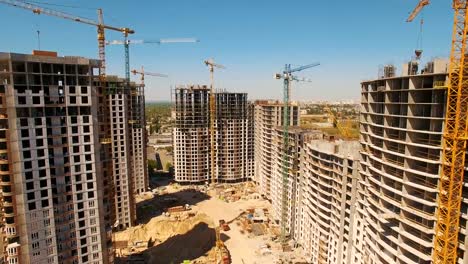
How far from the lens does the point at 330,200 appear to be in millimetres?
53062

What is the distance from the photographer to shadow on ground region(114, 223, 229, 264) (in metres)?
64.5

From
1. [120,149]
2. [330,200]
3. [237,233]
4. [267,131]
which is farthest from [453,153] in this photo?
[120,149]

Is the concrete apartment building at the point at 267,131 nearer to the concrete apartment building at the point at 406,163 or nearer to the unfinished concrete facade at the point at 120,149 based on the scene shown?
the unfinished concrete facade at the point at 120,149

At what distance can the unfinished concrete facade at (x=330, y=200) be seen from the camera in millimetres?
47219

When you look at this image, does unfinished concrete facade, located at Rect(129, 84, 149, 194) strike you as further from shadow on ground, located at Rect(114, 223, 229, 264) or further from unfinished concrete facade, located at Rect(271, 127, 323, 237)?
unfinished concrete facade, located at Rect(271, 127, 323, 237)

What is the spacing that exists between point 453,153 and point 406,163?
5391 mm

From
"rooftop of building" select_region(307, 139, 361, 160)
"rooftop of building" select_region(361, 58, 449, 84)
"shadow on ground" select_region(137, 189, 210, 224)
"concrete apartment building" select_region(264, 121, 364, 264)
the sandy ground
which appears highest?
"rooftop of building" select_region(361, 58, 449, 84)

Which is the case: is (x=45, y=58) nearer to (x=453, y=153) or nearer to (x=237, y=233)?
(x=453, y=153)

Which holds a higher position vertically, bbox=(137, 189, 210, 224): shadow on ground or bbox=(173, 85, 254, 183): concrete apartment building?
bbox=(173, 85, 254, 183): concrete apartment building

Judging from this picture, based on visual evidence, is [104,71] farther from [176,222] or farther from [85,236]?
[176,222]

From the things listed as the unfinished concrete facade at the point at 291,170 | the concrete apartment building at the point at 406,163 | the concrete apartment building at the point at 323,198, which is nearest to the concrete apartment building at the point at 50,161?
the concrete apartment building at the point at 323,198

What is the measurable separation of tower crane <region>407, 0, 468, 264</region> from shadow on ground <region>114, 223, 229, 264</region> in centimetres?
5130

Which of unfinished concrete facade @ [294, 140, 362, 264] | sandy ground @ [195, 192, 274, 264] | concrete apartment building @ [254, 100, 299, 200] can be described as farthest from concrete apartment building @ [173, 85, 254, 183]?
unfinished concrete facade @ [294, 140, 362, 264]

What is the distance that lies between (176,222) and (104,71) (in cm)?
4387
